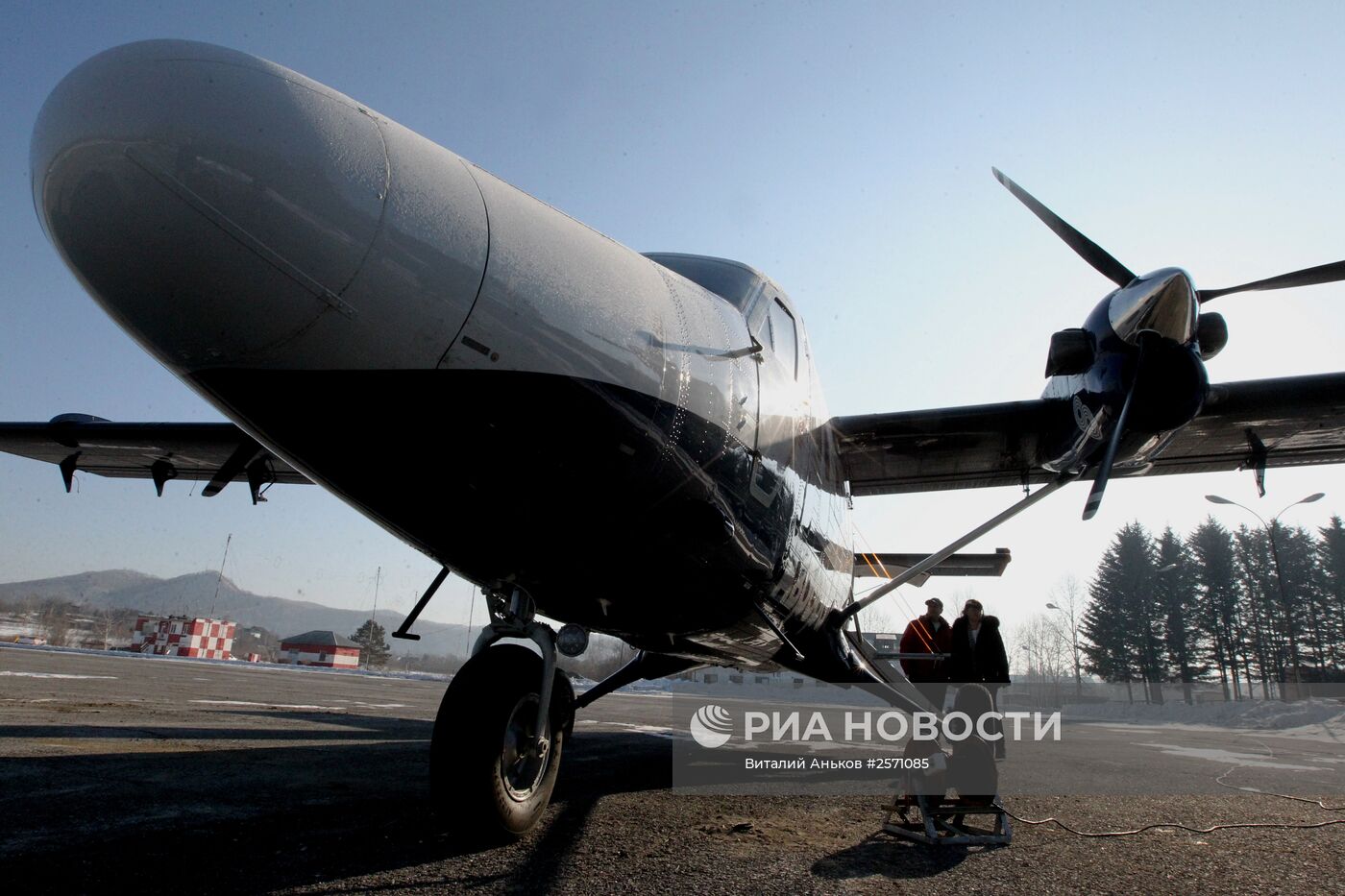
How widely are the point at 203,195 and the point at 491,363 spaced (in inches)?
37.2

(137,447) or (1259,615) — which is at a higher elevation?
(1259,615)

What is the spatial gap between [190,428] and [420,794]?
4.58 metres

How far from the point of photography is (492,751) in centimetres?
361

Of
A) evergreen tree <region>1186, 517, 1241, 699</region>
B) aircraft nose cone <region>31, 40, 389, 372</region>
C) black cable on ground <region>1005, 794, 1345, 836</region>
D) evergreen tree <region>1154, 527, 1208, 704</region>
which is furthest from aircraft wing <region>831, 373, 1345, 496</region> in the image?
evergreen tree <region>1186, 517, 1241, 699</region>

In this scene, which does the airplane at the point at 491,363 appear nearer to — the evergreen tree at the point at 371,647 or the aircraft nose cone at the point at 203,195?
the aircraft nose cone at the point at 203,195

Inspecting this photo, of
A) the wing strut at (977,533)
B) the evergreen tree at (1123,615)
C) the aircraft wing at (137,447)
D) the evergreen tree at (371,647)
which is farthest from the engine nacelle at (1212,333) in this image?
the evergreen tree at (371,647)

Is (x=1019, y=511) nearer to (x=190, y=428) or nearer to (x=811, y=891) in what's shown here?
(x=811, y=891)

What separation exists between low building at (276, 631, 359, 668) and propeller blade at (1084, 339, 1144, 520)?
2759 inches

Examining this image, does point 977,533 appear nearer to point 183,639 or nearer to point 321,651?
point 183,639

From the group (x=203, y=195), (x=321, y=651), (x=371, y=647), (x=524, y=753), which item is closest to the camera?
(x=203, y=195)

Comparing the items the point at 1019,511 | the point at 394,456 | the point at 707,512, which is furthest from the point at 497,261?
the point at 1019,511

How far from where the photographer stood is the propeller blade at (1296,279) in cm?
534

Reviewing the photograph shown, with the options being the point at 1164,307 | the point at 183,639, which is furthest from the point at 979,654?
the point at 183,639

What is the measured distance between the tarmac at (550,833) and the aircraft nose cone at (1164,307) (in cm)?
321
